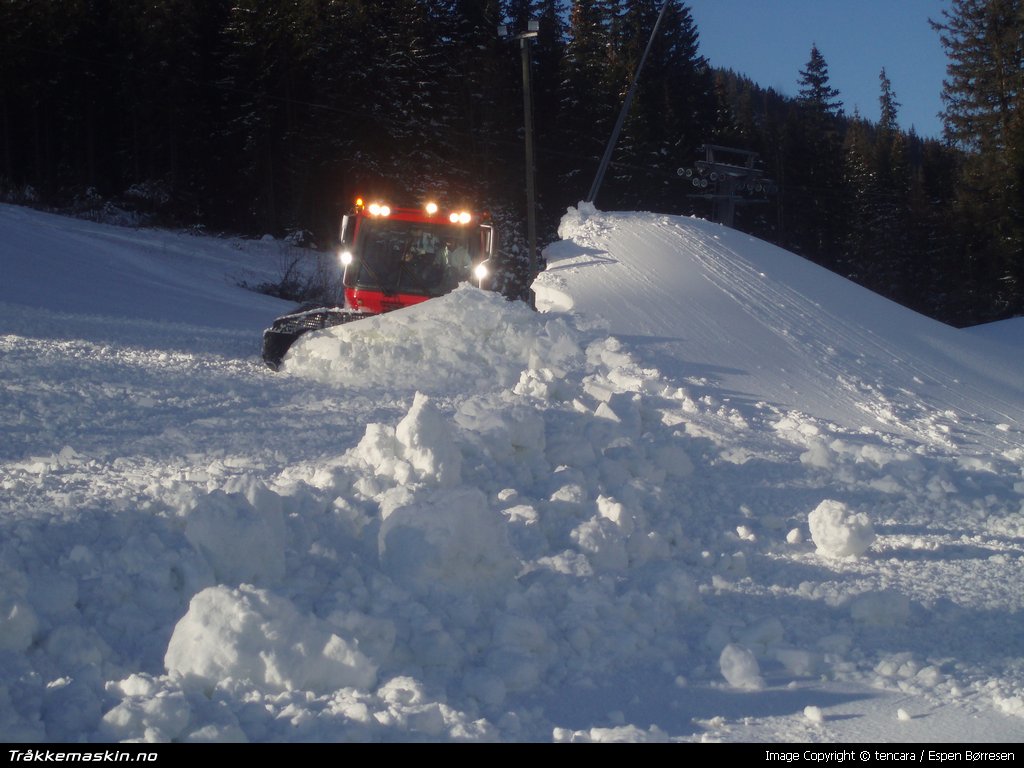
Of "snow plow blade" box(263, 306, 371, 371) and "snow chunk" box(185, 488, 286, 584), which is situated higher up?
"snow plow blade" box(263, 306, 371, 371)

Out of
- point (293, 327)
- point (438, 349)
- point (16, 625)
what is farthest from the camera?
point (293, 327)

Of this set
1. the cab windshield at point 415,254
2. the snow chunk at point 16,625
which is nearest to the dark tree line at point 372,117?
the cab windshield at point 415,254

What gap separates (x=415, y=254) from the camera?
13.0 metres

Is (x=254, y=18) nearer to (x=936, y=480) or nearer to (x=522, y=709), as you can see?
(x=936, y=480)

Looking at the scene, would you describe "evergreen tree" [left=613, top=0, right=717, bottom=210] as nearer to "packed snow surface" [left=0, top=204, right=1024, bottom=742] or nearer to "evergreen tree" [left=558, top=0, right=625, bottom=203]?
"evergreen tree" [left=558, top=0, right=625, bottom=203]

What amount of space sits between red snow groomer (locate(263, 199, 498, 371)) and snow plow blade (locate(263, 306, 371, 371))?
665 mm

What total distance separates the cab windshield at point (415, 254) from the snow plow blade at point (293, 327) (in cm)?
93

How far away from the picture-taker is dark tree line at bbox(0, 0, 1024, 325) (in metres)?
41.3

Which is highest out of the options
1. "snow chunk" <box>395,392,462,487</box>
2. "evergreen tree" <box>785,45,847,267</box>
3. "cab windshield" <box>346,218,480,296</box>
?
"evergreen tree" <box>785,45,847,267</box>

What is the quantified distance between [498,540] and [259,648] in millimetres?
1669

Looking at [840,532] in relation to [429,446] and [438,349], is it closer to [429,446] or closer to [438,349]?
[429,446]

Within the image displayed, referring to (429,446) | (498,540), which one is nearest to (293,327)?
(429,446)

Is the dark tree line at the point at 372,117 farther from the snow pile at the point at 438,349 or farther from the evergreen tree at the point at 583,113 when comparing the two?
the snow pile at the point at 438,349

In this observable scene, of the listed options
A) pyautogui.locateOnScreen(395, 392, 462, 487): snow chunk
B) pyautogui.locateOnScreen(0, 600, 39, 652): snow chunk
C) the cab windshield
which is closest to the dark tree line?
the cab windshield
